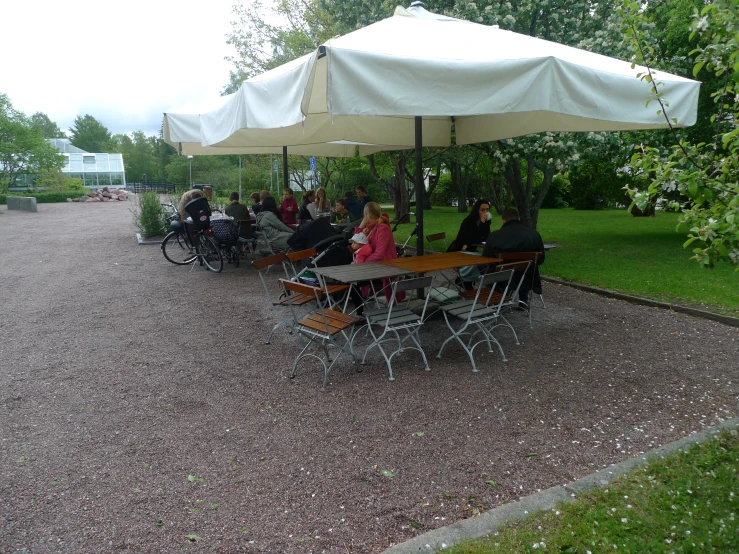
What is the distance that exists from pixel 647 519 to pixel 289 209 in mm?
10395

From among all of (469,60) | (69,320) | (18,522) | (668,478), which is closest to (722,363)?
(668,478)

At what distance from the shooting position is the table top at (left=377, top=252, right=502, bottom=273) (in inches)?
211

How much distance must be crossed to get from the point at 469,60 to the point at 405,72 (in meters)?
0.50

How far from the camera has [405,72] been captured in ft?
12.7

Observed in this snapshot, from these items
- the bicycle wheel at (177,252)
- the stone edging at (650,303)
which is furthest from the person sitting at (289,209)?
the stone edging at (650,303)

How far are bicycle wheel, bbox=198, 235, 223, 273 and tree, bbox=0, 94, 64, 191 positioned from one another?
1425 inches

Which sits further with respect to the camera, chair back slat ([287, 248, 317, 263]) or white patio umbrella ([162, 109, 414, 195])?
white patio umbrella ([162, 109, 414, 195])

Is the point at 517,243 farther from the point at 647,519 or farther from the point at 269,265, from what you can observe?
the point at 647,519

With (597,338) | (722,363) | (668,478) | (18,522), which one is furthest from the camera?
(597,338)

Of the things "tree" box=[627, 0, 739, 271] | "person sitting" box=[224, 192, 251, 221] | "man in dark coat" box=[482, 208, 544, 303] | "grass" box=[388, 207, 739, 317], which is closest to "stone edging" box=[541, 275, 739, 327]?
"grass" box=[388, 207, 739, 317]

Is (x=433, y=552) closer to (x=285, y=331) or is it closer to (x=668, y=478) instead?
(x=668, y=478)

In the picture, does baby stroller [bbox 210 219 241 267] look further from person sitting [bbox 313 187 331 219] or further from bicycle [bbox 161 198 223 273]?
person sitting [bbox 313 187 331 219]

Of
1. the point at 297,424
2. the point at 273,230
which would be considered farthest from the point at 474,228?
the point at 297,424

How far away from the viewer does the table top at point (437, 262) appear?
5363 millimetres
